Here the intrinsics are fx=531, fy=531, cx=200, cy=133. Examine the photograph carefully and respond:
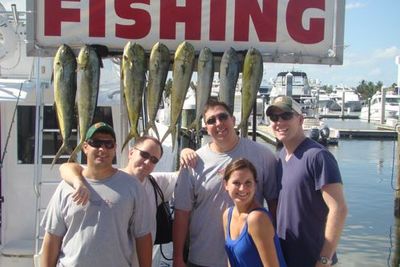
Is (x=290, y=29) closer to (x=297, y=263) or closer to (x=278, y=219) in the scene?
(x=278, y=219)

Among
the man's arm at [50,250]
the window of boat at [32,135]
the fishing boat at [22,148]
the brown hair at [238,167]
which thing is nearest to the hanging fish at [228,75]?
the brown hair at [238,167]

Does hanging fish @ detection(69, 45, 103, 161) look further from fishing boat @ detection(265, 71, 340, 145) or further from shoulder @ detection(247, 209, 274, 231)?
fishing boat @ detection(265, 71, 340, 145)

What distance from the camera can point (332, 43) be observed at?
3.57 m

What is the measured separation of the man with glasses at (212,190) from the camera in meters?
3.04

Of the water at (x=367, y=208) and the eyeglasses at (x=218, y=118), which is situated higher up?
the eyeglasses at (x=218, y=118)

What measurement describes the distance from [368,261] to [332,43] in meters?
7.55

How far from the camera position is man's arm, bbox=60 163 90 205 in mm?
2695

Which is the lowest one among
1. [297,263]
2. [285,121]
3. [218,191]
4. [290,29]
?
[297,263]

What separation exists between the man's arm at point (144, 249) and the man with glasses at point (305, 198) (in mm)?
731

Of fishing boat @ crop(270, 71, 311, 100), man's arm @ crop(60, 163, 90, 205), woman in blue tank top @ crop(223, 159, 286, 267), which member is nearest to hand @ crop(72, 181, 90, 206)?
man's arm @ crop(60, 163, 90, 205)

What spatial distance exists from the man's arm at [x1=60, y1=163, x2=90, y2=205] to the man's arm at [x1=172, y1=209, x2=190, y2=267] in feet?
2.04

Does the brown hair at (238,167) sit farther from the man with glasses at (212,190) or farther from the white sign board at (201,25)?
the white sign board at (201,25)

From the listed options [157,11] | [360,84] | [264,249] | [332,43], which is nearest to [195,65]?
[157,11]

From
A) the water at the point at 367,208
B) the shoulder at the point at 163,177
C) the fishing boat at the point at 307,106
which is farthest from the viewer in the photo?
the fishing boat at the point at 307,106
